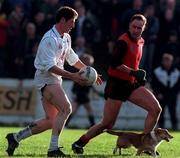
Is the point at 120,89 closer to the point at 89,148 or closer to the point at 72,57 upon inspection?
the point at 72,57

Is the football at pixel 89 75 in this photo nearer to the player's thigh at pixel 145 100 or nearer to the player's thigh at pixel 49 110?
the player's thigh at pixel 49 110

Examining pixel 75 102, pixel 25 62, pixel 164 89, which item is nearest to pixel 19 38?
pixel 25 62

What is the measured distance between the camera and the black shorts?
522 inches

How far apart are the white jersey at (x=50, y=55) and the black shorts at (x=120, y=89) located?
96 centimetres

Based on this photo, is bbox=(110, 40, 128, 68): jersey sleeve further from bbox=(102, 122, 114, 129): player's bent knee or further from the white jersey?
bbox=(102, 122, 114, 129): player's bent knee

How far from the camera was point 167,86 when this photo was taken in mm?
24125

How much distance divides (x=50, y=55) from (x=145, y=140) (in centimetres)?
206

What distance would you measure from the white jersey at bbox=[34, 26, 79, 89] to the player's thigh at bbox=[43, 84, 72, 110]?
101mm

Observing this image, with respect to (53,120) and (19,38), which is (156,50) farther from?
(53,120)

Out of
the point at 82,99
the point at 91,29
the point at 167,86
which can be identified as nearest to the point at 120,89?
the point at 82,99

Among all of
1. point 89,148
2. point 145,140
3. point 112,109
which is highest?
point 112,109

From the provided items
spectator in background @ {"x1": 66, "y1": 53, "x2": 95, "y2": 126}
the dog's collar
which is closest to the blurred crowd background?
spectator in background @ {"x1": 66, "y1": 53, "x2": 95, "y2": 126}

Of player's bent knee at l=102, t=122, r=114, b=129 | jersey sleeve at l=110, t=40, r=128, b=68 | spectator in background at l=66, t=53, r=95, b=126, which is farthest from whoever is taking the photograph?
spectator in background at l=66, t=53, r=95, b=126

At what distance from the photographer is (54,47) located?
1238 cm
